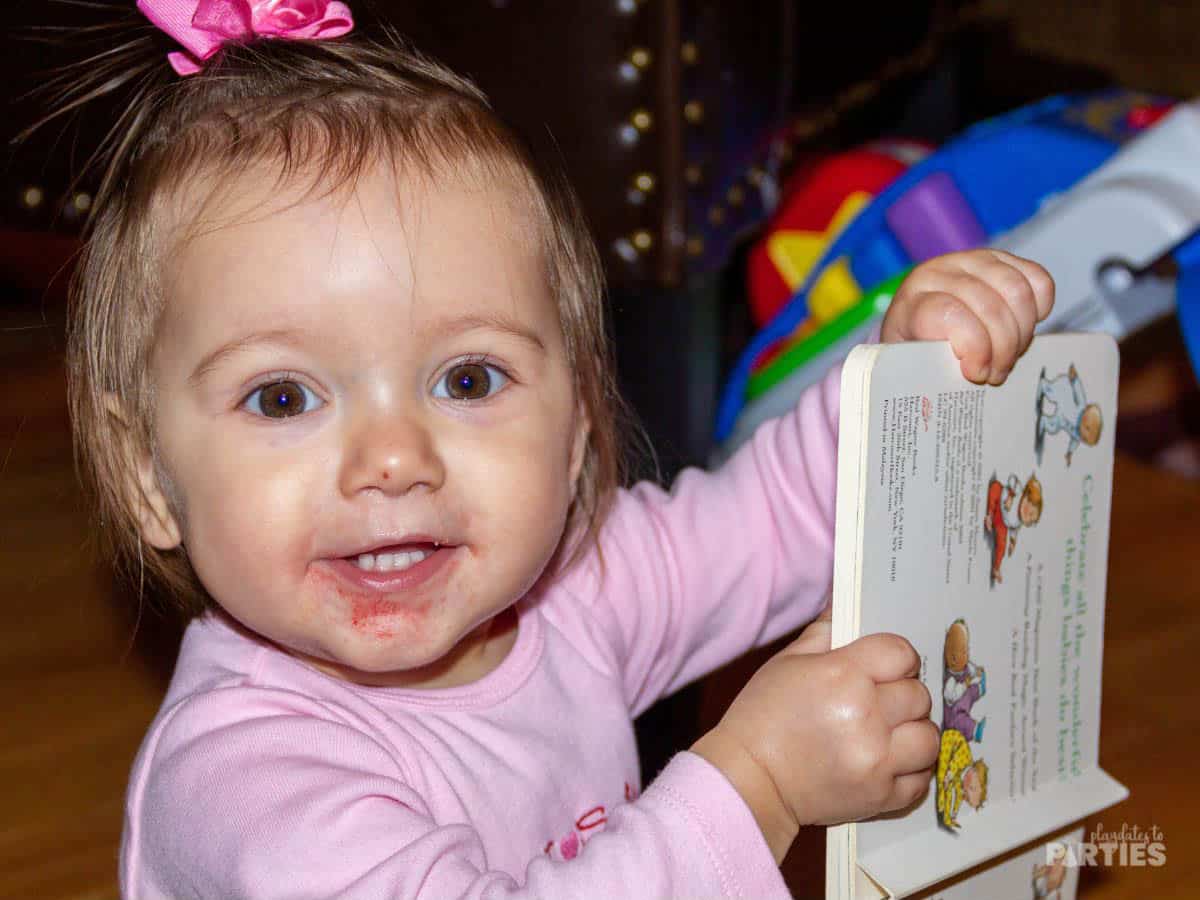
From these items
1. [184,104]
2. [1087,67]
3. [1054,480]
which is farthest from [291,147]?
[1087,67]

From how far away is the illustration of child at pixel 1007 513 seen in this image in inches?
27.0

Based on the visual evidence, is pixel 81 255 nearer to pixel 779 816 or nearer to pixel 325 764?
pixel 325 764

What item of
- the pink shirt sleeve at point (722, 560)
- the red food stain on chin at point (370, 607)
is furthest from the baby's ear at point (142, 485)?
the pink shirt sleeve at point (722, 560)

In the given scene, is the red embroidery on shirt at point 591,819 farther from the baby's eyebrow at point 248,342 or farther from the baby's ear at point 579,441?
Answer: the baby's eyebrow at point 248,342

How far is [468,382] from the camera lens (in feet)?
2.19

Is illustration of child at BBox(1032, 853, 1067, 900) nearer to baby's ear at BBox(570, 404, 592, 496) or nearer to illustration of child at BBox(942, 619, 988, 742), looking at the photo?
illustration of child at BBox(942, 619, 988, 742)

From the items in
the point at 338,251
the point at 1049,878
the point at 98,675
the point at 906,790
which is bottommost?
the point at 98,675

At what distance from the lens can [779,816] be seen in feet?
2.01

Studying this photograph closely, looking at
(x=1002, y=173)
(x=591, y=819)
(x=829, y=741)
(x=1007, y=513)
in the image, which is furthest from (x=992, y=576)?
(x=1002, y=173)

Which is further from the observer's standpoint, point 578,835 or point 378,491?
point 578,835

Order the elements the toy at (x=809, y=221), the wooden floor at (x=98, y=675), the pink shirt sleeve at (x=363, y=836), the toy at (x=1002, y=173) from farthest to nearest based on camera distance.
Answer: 1. the toy at (x=809, y=221)
2. the toy at (x=1002, y=173)
3. the wooden floor at (x=98, y=675)
4. the pink shirt sleeve at (x=363, y=836)

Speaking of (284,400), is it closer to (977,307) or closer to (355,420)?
(355,420)

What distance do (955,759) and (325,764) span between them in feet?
0.94

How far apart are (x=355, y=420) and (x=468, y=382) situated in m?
0.06
